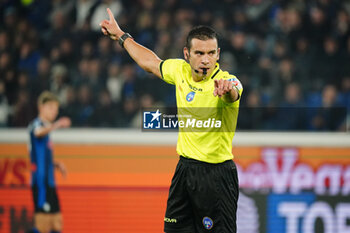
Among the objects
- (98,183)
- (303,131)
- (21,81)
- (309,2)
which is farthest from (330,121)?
(21,81)

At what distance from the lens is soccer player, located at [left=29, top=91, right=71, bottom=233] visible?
20.3 feet

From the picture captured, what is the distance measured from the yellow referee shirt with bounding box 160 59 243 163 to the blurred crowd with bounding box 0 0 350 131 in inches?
109

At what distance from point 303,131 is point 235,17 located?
229 cm

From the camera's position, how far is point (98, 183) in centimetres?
619

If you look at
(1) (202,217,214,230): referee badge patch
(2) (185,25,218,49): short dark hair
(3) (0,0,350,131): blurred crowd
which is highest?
(3) (0,0,350,131): blurred crowd

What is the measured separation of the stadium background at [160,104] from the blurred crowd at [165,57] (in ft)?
0.05

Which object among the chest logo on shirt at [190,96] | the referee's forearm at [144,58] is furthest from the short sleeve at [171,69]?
the chest logo on shirt at [190,96]

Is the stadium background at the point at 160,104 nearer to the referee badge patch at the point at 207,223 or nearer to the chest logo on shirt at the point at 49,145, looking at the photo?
the chest logo on shirt at the point at 49,145

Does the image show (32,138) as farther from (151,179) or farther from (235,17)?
(235,17)

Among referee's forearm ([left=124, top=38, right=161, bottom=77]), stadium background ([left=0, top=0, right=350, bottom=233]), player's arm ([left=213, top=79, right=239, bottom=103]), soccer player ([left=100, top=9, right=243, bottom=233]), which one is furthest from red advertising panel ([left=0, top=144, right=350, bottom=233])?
player's arm ([left=213, top=79, right=239, bottom=103])

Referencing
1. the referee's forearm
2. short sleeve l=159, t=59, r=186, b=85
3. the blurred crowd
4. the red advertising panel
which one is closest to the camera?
short sleeve l=159, t=59, r=186, b=85

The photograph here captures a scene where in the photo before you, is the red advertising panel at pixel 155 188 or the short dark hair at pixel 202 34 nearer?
the short dark hair at pixel 202 34

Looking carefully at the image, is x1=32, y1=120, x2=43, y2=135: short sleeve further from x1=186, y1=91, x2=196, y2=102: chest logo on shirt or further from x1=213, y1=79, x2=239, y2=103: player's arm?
x1=213, y1=79, x2=239, y2=103: player's arm

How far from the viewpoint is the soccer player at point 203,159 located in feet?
11.5
